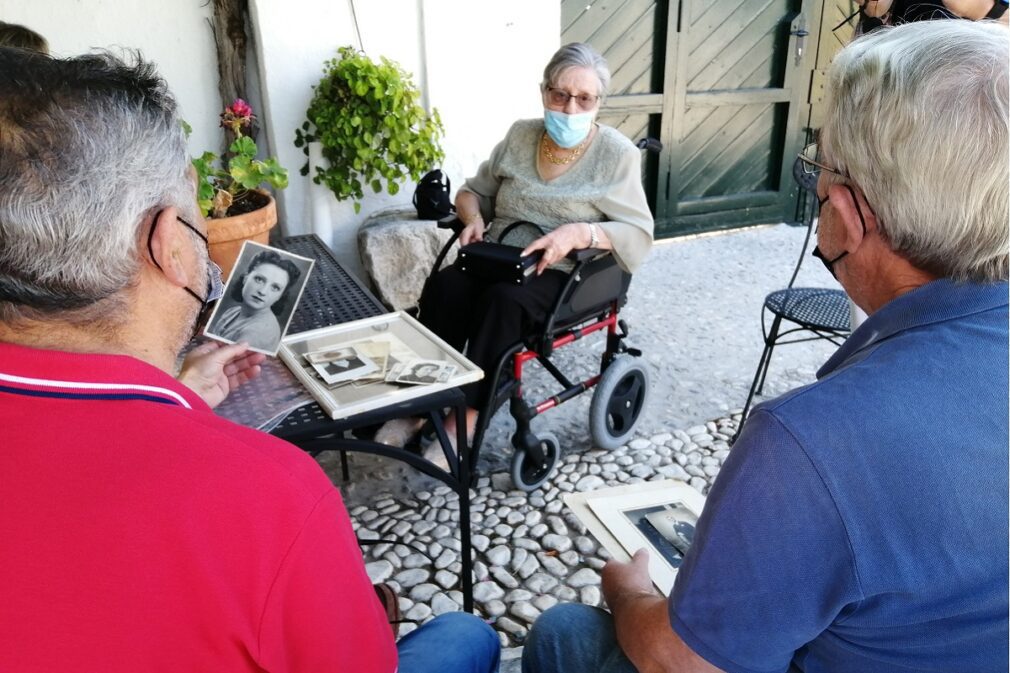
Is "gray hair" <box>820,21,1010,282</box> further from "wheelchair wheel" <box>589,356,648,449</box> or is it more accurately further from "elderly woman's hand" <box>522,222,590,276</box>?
"wheelchair wheel" <box>589,356,648,449</box>

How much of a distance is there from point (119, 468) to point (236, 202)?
2.38m

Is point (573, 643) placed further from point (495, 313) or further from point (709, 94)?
point (709, 94)

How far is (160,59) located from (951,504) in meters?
3.75

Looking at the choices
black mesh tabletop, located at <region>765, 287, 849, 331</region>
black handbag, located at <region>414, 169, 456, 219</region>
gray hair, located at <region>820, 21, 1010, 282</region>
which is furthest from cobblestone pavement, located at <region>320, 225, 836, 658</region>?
gray hair, located at <region>820, 21, 1010, 282</region>

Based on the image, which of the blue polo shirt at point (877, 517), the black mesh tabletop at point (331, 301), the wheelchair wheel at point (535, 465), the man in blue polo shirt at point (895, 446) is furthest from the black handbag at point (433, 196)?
the blue polo shirt at point (877, 517)

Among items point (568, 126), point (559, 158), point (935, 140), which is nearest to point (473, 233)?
point (559, 158)

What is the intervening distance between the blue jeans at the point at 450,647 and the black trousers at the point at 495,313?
1291mm

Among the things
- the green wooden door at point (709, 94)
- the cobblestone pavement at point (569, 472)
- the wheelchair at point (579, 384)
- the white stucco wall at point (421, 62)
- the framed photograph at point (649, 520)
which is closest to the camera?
the framed photograph at point (649, 520)

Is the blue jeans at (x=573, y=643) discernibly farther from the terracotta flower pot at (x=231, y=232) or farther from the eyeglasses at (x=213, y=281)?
the terracotta flower pot at (x=231, y=232)

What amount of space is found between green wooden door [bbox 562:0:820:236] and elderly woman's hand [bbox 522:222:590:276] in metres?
2.43

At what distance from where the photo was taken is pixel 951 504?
85cm

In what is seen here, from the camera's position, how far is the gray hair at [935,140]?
931 millimetres

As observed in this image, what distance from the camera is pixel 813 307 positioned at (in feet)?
9.18

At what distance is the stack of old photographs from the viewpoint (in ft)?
5.55
